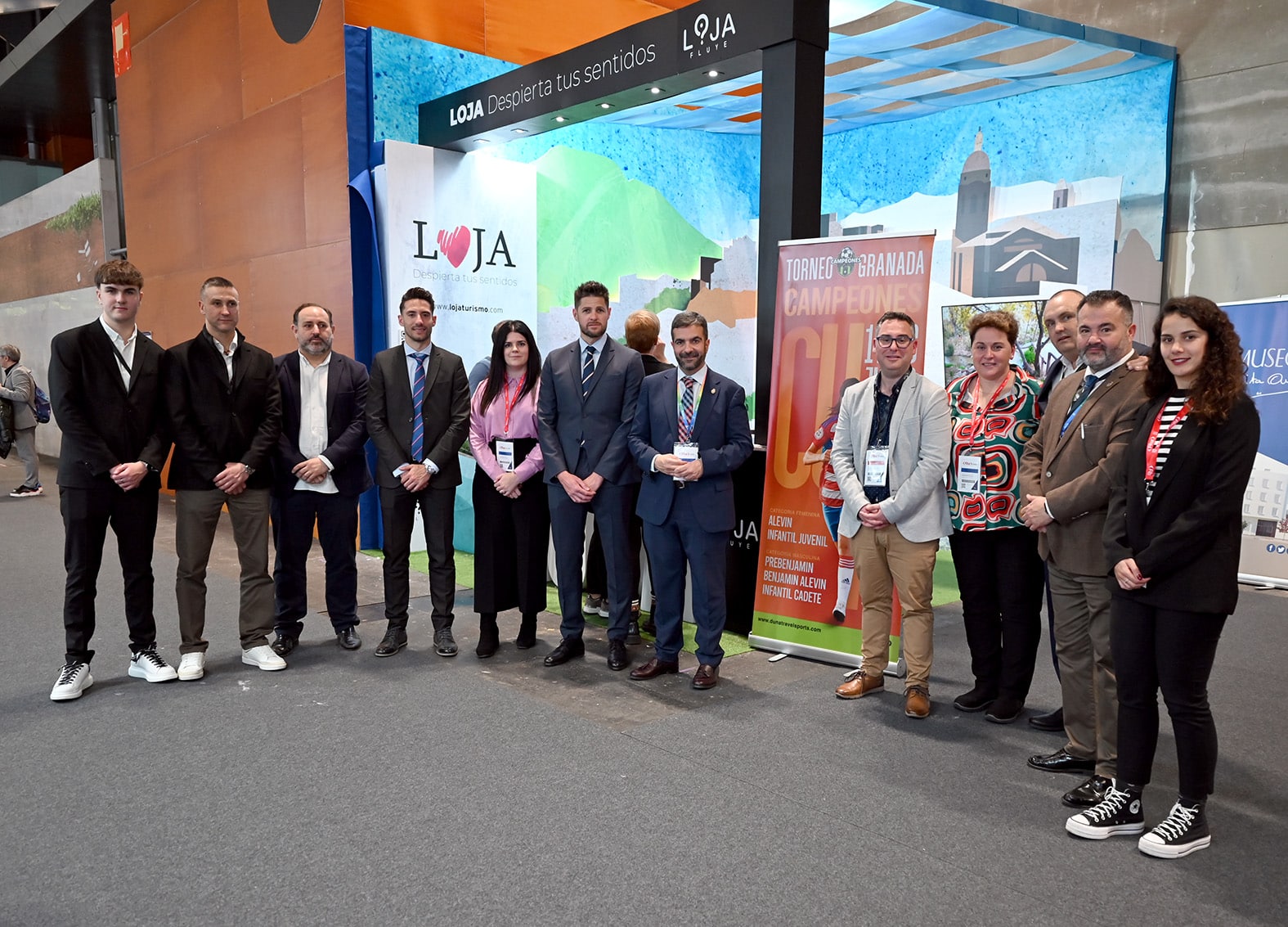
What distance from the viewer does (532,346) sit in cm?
424

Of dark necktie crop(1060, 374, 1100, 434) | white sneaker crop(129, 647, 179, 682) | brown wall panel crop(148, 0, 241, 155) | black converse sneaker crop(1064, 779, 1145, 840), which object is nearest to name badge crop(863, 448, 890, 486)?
dark necktie crop(1060, 374, 1100, 434)

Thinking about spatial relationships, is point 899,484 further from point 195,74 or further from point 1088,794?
point 195,74

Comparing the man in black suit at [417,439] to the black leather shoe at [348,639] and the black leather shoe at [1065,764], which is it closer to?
the black leather shoe at [348,639]

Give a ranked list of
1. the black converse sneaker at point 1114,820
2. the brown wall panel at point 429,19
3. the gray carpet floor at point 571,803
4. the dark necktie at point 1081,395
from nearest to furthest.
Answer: the gray carpet floor at point 571,803 < the black converse sneaker at point 1114,820 < the dark necktie at point 1081,395 < the brown wall panel at point 429,19

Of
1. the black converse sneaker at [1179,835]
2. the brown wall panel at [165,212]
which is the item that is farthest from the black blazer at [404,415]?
the brown wall panel at [165,212]

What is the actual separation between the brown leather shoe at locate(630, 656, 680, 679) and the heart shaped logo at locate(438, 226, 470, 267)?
3616 millimetres

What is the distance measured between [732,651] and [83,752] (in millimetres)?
2605

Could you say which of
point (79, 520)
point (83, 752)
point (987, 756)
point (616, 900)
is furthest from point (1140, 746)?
point (79, 520)

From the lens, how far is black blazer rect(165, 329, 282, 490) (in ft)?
12.8

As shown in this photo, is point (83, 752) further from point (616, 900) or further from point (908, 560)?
point (908, 560)

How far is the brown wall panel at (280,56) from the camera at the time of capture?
627cm

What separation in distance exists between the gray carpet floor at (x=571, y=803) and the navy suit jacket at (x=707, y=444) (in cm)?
74

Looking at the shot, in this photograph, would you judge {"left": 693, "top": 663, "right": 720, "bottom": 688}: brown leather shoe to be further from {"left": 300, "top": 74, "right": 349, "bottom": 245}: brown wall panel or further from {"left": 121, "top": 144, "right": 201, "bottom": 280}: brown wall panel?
{"left": 121, "top": 144, "right": 201, "bottom": 280}: brown wall panel

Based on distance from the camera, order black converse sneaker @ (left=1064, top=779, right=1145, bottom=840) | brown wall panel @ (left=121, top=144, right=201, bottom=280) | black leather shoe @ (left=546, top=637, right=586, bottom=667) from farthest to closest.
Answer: brown wall panel @ (left=121, top=144, right=201, bottom=280) → black leather shoe @ (left=546, top=637, right=586, bottom=667) → black converse sneaker @ (left=1064, top=779, right=1145, bottom=840)
